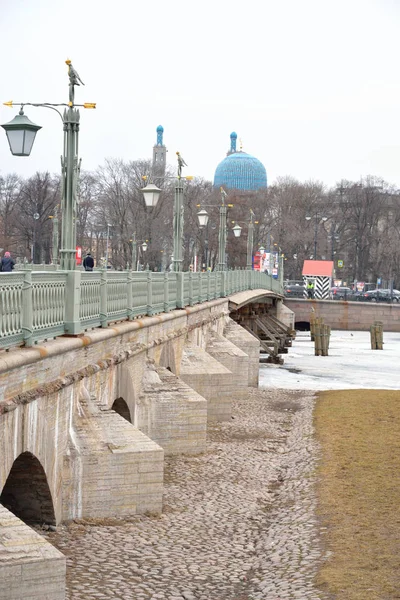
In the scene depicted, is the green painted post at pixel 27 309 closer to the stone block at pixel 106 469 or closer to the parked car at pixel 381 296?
the stone block at pixel 106 469

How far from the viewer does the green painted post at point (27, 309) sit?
11414 millimetres

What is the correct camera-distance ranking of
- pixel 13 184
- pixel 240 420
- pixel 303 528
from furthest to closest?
pixel 13 184
pixel 240 420
pixel 303 528

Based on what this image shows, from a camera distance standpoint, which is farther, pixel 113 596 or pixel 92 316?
pixel 92 316

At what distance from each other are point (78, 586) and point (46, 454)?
1764mm

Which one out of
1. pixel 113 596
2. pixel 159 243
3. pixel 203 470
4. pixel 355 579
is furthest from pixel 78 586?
pixel 159 243

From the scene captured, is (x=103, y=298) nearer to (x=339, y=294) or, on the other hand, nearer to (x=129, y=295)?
(x=129, y=295)

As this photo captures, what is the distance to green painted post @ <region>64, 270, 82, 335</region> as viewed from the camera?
1348 centimetres

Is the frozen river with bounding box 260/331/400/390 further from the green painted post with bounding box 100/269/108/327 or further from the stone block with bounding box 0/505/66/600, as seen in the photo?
the stone block with bounding box 0/505/66/600

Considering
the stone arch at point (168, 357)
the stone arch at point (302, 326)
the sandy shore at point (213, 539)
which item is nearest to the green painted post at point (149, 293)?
the stone arch at point (168, 357)

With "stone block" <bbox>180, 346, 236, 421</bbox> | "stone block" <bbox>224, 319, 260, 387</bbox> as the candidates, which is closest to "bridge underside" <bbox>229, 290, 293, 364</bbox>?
"stone block" <bbox>224, 319, 260, 387</bbox>

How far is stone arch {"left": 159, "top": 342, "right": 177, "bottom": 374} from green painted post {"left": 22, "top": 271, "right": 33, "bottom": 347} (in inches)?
409

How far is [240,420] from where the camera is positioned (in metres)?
26.9

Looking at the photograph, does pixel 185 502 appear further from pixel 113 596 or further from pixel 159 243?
pixel 159 243

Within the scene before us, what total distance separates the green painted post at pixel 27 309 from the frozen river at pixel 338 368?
26750mm
